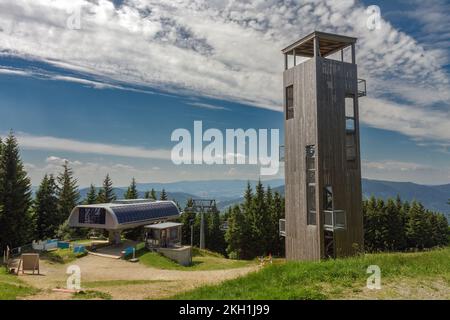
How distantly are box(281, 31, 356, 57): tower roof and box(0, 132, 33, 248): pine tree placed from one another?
94.3ft

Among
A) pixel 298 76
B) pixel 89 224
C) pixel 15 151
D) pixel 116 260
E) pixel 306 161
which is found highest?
pixel 298 76

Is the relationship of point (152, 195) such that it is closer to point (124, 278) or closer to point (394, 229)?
point (124, 278)

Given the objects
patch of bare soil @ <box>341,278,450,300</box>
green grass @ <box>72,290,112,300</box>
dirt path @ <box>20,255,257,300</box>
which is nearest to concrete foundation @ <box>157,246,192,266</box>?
dirt path @ <box>20,255,257,300</box>

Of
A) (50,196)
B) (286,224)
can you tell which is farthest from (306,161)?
(50,196)

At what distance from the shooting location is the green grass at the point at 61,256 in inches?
993

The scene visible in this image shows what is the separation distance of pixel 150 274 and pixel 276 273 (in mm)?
12206

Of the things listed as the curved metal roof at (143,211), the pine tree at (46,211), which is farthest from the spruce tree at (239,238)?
the pine tree at (46,211)

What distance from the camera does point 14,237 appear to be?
109 feet

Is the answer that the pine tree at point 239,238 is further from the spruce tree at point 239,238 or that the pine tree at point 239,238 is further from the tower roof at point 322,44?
the tower roof at point 322,44

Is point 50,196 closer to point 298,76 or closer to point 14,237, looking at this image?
point 14,237

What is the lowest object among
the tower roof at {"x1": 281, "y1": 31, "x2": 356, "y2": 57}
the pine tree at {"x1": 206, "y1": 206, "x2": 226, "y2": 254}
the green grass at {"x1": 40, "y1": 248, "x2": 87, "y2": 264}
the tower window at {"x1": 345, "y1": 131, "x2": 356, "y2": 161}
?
the pine tree at {"x1": 206, "y1": 206, "x2": 226, "y2": 254}

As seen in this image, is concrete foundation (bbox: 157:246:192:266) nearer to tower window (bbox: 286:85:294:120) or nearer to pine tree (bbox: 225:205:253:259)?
tower window (bbox: 286:85:294:120)

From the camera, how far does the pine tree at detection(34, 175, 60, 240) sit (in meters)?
42.2

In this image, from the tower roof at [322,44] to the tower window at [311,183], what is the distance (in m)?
6.63
